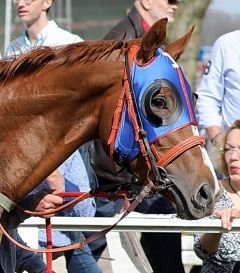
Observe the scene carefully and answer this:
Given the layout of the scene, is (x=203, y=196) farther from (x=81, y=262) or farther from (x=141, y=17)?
(x=141, y=17)

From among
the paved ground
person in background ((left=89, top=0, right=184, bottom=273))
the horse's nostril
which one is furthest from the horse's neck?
the paved ground

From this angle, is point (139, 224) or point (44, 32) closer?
point (139, 224)

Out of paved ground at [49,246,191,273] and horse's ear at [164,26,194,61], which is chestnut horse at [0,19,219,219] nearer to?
horse's ear at [164,26,194,61]

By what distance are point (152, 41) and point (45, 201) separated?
97 cm

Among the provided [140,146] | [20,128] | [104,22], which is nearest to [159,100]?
[140,146]

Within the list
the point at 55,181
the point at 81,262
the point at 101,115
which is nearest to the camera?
the point at 101,115

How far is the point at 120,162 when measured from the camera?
397cm

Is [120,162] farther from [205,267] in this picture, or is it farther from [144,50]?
[205,267]

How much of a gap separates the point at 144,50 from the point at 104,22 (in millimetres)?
21745

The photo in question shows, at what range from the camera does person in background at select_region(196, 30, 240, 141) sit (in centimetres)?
630

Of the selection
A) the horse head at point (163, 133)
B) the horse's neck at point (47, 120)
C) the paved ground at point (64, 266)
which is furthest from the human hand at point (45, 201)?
the paved ground at point (64, 266)

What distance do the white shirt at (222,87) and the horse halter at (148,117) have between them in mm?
2418

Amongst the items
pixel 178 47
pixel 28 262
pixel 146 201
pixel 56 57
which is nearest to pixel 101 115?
pixel 56 57

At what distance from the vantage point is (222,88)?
21.0ft
